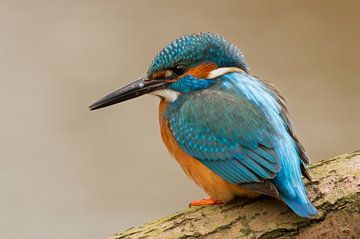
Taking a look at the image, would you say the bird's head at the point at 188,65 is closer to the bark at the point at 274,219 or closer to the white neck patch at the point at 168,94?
the white neck patch at the point at 168,94

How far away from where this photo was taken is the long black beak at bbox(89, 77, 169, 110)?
5.98 ft

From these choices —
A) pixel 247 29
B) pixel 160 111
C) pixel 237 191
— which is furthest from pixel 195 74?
pixel 247 29

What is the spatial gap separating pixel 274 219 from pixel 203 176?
0.21 m

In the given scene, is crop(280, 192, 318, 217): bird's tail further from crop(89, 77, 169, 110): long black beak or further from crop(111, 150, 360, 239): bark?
crop(89, 77, 169, 110): long black beak

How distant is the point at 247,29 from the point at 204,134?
5.80 feet

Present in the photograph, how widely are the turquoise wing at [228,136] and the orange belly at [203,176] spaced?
0.07 feet

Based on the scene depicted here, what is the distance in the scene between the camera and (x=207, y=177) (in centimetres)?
176

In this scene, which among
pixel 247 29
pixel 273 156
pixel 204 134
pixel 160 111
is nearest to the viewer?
pixel 273 156

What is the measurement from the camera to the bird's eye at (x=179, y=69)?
1809 millimetres

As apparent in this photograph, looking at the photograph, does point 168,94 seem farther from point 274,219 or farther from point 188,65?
point 274,219

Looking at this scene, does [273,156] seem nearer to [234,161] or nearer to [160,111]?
[234,161]

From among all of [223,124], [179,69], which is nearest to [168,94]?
[179,69]

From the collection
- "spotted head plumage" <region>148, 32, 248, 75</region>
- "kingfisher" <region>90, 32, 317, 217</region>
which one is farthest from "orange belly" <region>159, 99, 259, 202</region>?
"spotted head plumage" <region>148, 32, 248, 75</region>

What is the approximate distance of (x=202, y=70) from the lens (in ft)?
5.94
